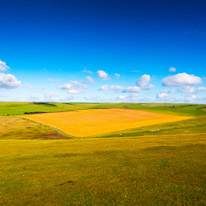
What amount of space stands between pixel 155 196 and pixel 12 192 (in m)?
13.2

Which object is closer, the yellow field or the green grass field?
the green grass field

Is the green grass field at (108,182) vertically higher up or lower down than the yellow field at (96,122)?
higher up

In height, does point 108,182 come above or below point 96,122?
above

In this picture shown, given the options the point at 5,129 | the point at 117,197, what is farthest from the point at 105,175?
the point at 5,129

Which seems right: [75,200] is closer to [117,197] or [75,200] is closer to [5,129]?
[117,197]

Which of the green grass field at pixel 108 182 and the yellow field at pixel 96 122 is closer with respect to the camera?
the green grass field at pixel 108 182

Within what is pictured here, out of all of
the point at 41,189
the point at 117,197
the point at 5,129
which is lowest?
the point at 5,129

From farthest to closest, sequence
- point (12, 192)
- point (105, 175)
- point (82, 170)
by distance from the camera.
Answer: point (82, 170), point (105, 175), point (12, 192)

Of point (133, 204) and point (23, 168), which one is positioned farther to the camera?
point (23, 168)

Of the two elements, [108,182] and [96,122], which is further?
[96,122]

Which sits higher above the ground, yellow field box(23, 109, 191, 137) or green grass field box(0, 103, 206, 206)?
green grass field box(0, 103, 206, 206)

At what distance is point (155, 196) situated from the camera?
12.4 m

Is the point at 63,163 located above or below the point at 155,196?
below

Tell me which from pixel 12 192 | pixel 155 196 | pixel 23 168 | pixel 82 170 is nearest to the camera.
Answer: pixel 155 196
